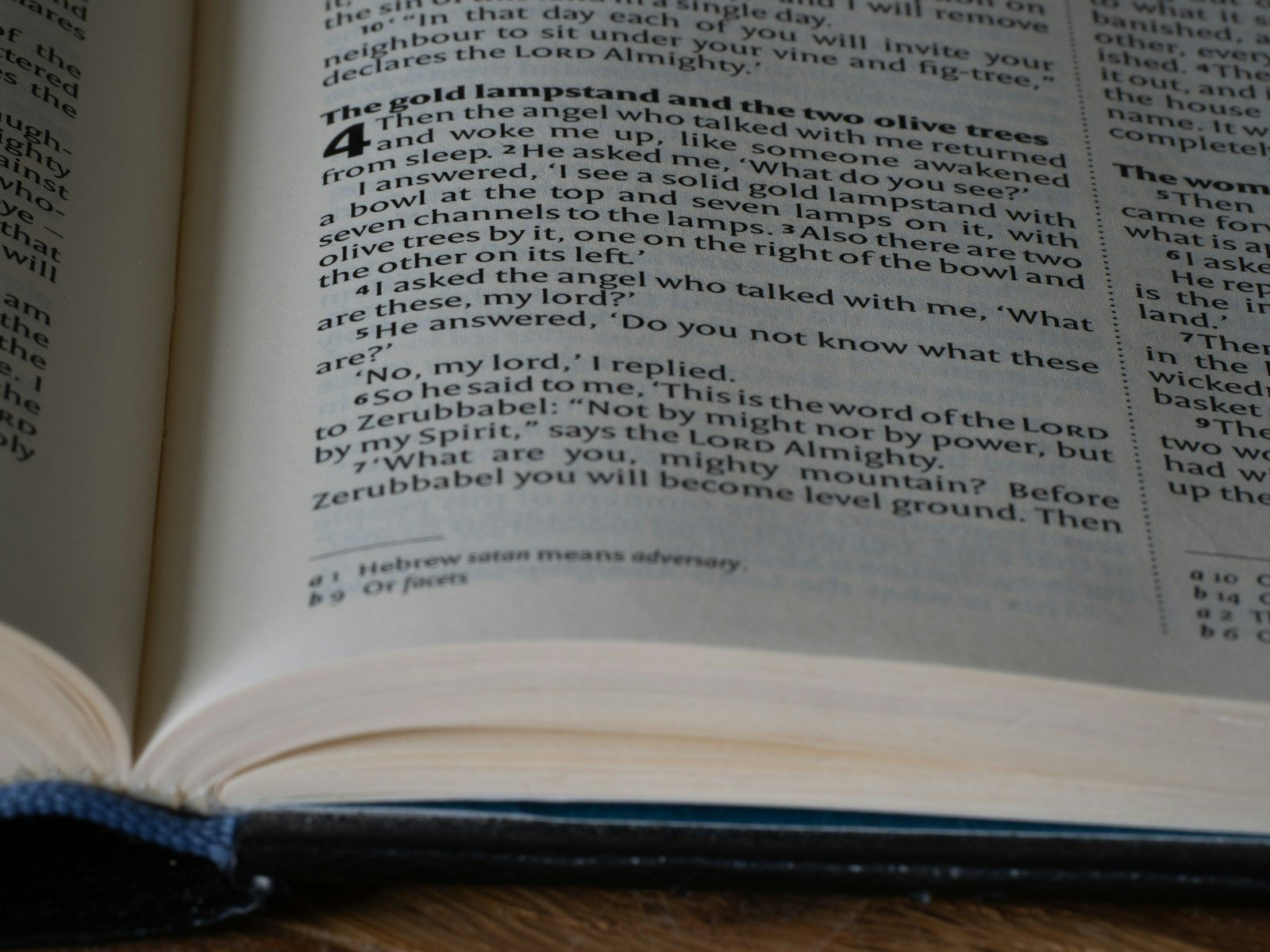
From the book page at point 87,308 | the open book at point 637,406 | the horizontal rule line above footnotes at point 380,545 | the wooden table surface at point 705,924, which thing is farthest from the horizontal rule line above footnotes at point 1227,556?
the book page at point 87,308

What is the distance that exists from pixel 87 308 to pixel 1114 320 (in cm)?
44

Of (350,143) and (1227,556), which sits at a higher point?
(350,143)

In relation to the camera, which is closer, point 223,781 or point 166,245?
point 223,781

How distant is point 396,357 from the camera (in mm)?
519

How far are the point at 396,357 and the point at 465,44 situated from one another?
0.58 feet

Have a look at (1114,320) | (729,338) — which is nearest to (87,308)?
(729,338)

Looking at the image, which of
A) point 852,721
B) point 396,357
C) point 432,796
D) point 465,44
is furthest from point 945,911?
point 465,44

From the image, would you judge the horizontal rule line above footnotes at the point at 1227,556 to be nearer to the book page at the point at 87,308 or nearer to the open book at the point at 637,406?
the open book at the point at 637,406

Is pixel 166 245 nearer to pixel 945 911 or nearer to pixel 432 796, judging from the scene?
pixel 432 796

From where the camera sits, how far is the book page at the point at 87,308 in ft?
1.53

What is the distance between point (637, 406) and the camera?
51cm

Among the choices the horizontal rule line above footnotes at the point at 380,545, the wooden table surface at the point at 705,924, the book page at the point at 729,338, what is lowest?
the wooden table surface at the point at 705,924

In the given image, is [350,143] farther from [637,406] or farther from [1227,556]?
[1227,556]

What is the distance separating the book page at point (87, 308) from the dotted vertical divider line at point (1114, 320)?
0.39 metres
